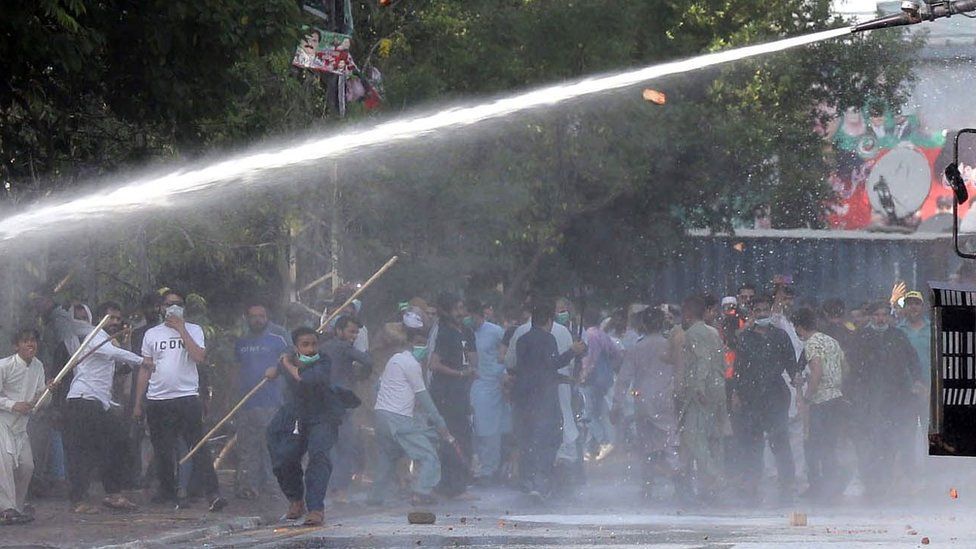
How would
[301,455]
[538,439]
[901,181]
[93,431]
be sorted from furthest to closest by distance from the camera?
[901,181], [538,439], [93,431], [301,455]

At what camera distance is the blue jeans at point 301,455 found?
12.2 metres

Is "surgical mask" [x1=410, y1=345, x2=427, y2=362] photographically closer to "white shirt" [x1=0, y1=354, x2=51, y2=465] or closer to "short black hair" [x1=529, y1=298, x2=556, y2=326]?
"short black hair" [x1=529, y1=298, x2=556, y2=326]

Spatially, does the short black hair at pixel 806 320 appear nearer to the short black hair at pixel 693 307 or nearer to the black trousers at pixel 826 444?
the black trousers at pixel 826 444

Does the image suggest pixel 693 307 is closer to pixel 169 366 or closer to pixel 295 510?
pixel 295 510

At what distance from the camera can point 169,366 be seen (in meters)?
13.3

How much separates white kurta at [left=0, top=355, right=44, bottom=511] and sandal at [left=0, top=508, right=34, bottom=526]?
42 mm

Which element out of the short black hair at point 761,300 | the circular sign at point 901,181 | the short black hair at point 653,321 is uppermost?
the circular sign at point 901,181

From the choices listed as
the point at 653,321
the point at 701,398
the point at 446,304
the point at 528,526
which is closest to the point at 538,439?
the point at 701,398

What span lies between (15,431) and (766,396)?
6.61 meters

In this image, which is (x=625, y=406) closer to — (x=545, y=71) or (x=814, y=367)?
(x=814, y=367)

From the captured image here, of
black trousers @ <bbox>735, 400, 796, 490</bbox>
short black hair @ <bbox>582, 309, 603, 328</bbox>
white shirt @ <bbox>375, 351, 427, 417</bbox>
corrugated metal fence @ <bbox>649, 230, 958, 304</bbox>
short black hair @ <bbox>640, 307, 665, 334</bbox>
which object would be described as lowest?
black trousers @ <bbox>735, 400, 796, 490</bbox>

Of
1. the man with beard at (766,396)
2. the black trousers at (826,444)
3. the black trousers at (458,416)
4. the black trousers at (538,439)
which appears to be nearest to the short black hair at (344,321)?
the black trousers at (458,416)

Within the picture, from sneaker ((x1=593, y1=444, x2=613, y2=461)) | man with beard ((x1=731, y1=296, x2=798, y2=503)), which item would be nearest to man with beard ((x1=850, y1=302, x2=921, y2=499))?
man with beard ((x1=731, y1=296, x2=798, y2=503))

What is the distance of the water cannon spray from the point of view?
26.2 feet
